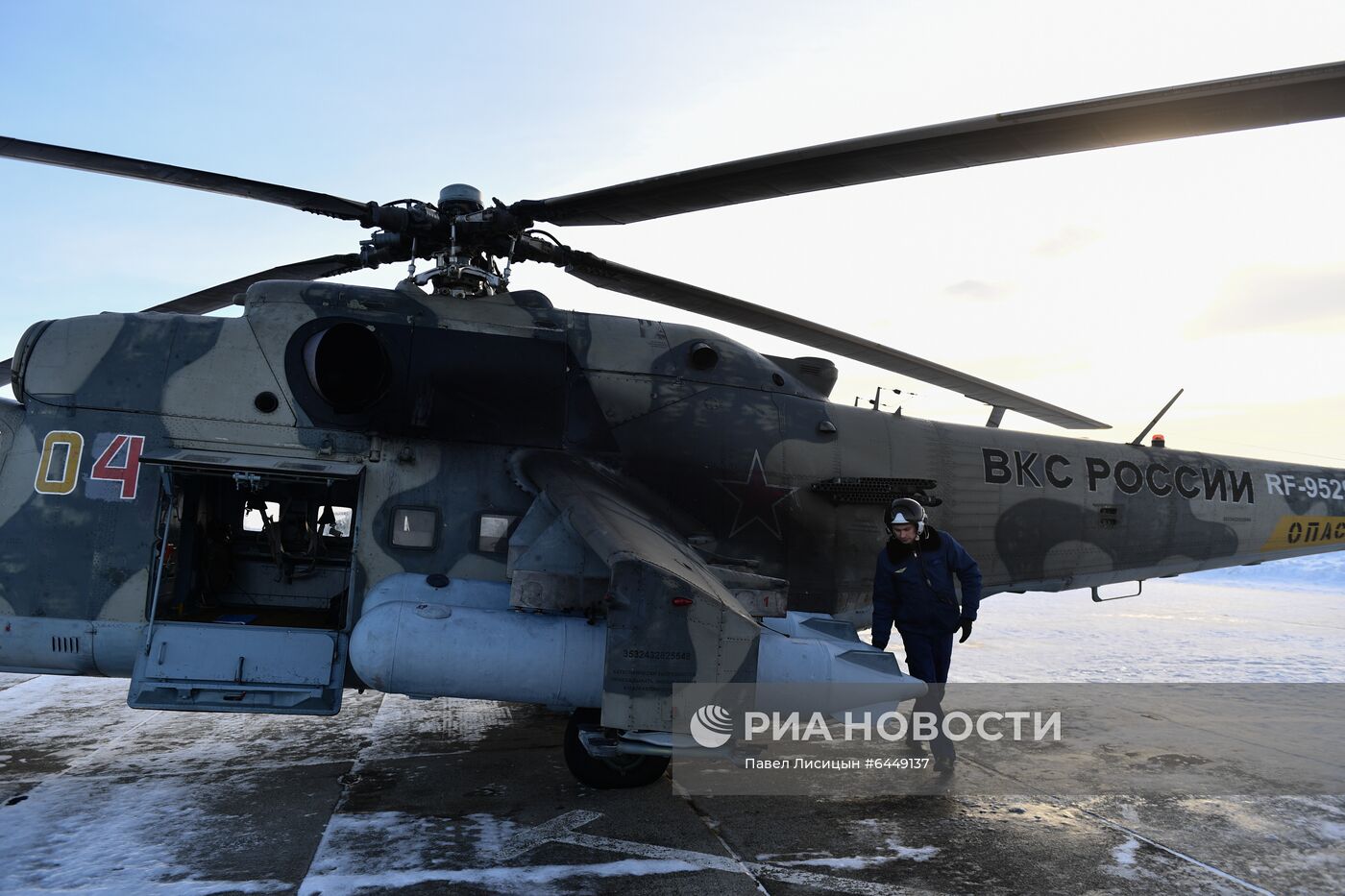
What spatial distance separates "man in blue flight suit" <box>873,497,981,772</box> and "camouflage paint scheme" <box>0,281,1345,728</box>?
24.5 inches

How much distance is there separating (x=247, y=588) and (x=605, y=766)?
310 cm

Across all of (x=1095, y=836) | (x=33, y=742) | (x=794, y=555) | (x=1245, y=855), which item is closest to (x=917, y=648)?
(x=794, y=555)

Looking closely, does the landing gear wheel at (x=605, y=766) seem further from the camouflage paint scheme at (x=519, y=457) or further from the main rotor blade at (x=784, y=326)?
the main rotor blade at (x=784, y=326)

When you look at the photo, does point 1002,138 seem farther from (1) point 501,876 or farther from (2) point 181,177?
(2) point 181,177

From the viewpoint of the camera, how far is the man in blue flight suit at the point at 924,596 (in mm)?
5828

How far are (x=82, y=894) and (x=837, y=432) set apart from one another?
5.31 m

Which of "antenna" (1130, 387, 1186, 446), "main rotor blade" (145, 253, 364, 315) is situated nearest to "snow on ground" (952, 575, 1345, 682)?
"antenna" (1130, 387, 1186, 446)

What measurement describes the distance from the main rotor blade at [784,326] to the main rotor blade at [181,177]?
1.61 m

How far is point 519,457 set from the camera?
5.76 meters

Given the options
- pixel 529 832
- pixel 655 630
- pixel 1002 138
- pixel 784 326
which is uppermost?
pixel 1002 138

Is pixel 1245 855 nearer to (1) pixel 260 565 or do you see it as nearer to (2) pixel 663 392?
(2) pixel 663 392

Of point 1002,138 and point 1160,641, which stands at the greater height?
point 1002,138

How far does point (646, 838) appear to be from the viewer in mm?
4352

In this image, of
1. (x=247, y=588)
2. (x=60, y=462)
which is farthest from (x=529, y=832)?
(x=60, y=462)
